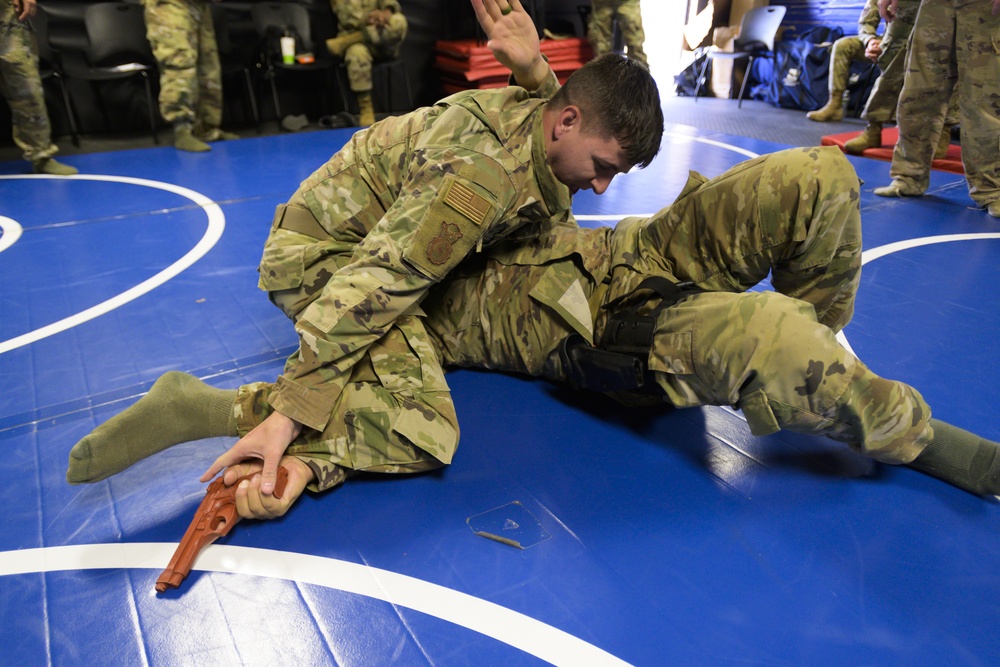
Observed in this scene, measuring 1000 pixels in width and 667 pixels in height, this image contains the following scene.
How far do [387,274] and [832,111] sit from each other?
6.08 metres

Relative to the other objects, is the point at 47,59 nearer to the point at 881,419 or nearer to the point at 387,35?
the point at 387,35

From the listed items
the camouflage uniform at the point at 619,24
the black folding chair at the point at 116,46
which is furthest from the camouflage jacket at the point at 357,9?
the camouflage uniform at the point at 619,24

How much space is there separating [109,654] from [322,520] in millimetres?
410

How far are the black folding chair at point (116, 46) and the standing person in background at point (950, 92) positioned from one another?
16.0ft

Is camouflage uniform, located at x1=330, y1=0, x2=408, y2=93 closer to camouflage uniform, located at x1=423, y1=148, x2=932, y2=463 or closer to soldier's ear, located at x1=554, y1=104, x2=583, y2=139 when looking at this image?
camouflage uniform, located at x1=423, y1=148, x2=932, y2=463

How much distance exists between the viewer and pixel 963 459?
4.62 ft

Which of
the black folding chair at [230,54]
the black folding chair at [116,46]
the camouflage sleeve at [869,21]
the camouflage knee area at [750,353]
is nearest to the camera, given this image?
the camouflage knee area at [750,353]

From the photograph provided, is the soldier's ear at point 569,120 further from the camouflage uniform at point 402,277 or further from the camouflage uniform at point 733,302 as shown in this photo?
the camouflage uniform at point 733,302

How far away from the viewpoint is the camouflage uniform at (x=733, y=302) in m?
1.26

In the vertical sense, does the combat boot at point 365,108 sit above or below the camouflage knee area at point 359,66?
below

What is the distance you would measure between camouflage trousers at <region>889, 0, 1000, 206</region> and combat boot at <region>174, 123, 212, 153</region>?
4.46m

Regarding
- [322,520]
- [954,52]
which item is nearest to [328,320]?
[322,520]

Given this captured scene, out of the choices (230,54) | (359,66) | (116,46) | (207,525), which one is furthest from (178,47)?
(207,525)

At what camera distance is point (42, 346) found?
193cm
